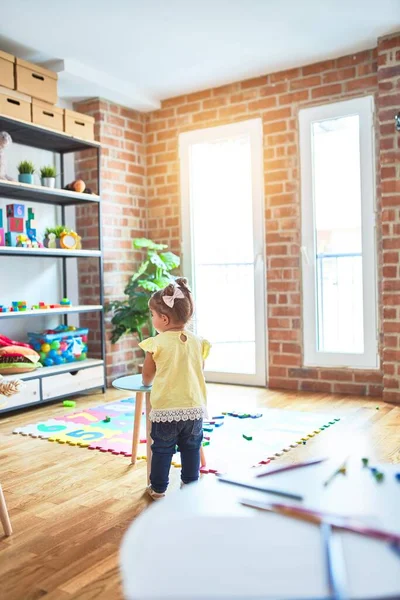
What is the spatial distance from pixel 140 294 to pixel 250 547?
3.61 meters

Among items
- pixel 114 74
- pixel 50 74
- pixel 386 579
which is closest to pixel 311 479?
pixel 386 579

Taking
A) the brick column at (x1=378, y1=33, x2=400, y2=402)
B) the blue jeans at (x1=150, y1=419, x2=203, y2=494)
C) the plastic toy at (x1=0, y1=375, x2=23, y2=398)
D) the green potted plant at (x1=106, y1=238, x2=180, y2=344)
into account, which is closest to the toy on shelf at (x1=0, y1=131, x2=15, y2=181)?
the green potted plant at (x1=106, y1=238, x2=180, y2=344)

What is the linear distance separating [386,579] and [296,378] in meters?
3.71

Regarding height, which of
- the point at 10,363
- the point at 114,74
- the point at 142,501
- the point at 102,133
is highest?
the point at 114,74

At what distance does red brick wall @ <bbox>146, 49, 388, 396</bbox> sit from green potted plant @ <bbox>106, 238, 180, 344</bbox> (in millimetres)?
793

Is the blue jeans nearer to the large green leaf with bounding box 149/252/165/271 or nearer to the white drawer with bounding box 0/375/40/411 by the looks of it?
the white drawer with bounding box 0/375/40/411

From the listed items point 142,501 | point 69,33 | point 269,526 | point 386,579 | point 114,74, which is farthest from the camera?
point 114,74

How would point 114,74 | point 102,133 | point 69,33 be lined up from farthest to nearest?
point 102,133, point 114,74, point 69,33

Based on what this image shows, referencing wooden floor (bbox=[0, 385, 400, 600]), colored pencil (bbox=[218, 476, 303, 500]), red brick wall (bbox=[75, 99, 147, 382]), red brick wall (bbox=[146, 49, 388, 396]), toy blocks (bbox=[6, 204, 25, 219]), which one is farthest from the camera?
red brick wall (bbox=[75, 99, 147, 382])

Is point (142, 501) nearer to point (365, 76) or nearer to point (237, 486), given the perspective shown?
point (237, 486)

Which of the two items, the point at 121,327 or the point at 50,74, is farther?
the point at 121,327

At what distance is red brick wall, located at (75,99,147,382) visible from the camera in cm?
473

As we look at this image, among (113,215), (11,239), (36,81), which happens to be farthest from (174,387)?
(113,215)

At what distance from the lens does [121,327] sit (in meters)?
4.49
